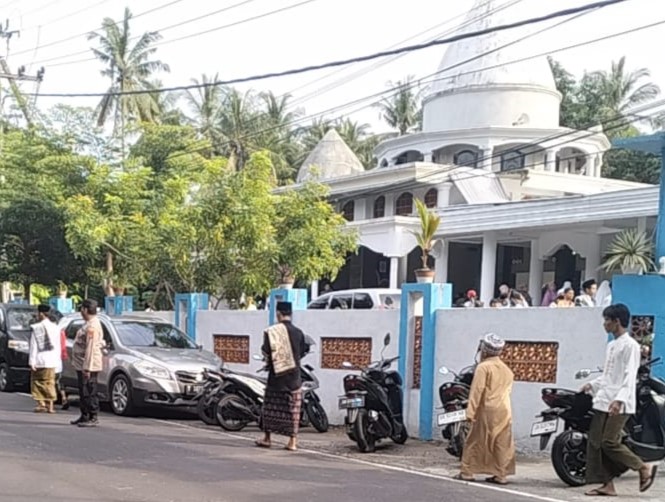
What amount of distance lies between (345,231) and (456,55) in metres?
16.9

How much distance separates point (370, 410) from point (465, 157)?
80.4 feet

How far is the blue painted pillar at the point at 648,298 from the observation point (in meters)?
10.0

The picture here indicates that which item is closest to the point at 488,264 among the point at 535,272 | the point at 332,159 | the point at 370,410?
the point at 535,272

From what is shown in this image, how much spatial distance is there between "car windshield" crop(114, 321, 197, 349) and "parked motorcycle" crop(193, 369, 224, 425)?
2144mm

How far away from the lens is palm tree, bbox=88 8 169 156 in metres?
46.3

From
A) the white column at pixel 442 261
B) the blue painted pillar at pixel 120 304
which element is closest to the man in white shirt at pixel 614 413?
the blue painted pillar at pixel 120 304

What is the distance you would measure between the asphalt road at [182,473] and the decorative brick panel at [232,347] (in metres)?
4.79

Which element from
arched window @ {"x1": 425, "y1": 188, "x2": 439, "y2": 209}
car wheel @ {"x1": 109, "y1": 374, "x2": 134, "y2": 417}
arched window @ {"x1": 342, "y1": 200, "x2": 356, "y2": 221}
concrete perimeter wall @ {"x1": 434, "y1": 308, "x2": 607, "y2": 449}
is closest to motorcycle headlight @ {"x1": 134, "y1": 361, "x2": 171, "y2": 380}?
→ car wheel @ {"x1": 109, "y1": 374, "x2": 134, "y2": 417}

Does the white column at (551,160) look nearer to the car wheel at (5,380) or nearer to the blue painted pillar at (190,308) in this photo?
the blue painted pillar at (190,308)

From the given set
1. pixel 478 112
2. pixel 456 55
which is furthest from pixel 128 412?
pixel 456 55

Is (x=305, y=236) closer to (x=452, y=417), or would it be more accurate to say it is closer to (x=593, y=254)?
(x=452, y=417)

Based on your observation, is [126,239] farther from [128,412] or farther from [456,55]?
[456,55]

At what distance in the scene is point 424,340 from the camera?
12.6 metres

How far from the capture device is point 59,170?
24.0m
